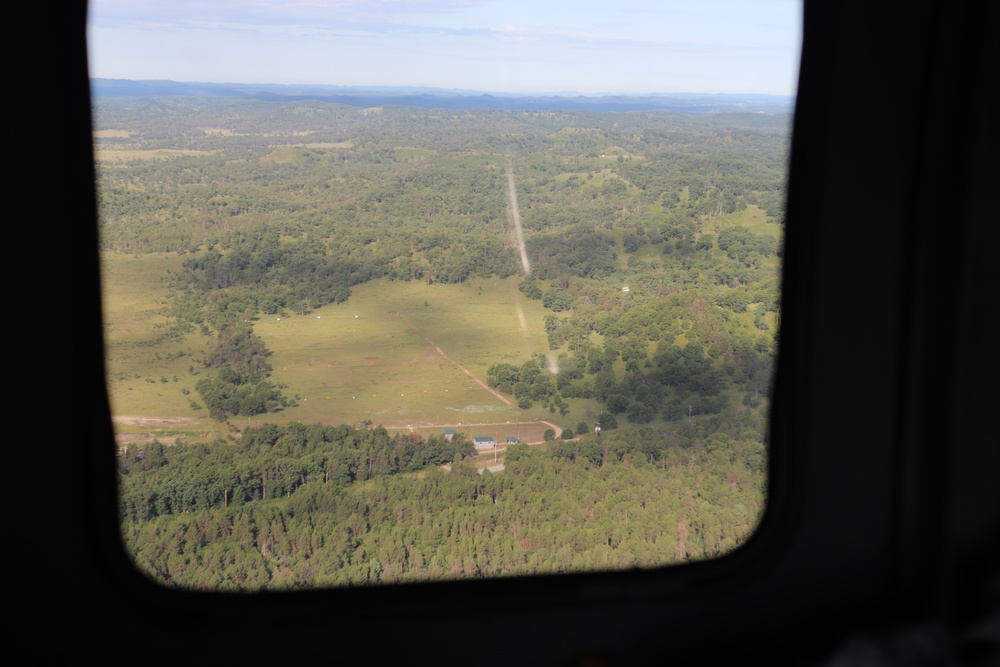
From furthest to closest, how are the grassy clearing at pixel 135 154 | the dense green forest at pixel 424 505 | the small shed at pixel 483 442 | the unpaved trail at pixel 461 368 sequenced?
the unpaved trail at pixel 461 368 → the small shed at pixel 483 442 → the dense green forest at pixel 424 505 → the grassy clearing at pixel 135 154

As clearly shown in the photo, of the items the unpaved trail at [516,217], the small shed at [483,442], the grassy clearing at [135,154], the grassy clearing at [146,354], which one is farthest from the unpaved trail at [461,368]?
the grassy clearing at [135,154]

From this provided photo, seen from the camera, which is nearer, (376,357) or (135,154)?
(135,154)

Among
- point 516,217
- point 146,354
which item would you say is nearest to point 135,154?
point 146,354

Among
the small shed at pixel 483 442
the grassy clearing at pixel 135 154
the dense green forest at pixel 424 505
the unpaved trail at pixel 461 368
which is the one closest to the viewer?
the grassy clearing at pixel 135 154

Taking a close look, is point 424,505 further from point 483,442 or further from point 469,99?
point 469,99

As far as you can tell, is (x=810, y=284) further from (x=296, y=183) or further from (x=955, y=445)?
(x=296, y=183)

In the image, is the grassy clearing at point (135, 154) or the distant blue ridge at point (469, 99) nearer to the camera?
the grassy clearing at point (135, 154)

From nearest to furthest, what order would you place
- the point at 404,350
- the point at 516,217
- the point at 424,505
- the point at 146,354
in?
the point at 146,354 → the point at 424,505 → the point at 516,217 → the point at 404,350

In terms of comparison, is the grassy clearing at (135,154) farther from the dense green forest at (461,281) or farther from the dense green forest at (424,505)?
the dense green forest at (424,505)
